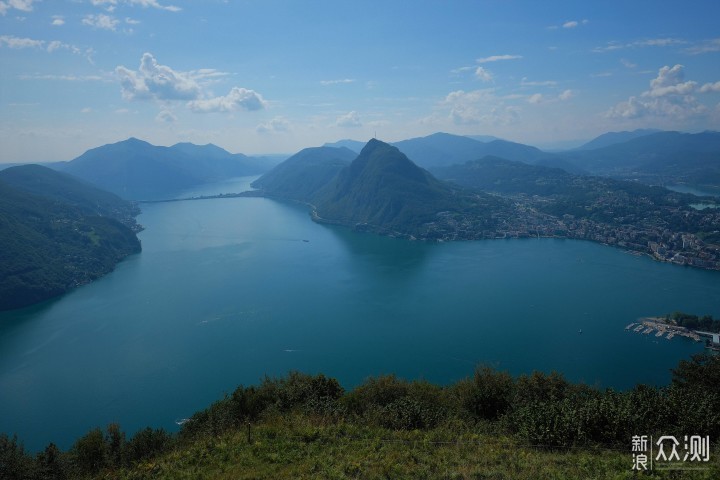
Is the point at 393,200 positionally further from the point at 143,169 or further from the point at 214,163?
the point at 214,163

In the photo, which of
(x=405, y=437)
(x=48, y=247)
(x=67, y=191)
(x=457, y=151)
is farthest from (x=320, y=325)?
(x=457, y=151)

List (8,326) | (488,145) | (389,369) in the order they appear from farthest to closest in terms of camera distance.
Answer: (488,145) → (8,326) → (389,369)

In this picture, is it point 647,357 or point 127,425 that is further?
point 647,357

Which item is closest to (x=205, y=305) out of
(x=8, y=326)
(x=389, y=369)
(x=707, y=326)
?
(x=8, y=326)

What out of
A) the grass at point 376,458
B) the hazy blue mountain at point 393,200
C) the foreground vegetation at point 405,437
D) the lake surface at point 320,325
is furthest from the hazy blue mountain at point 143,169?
the grass at point 376,458

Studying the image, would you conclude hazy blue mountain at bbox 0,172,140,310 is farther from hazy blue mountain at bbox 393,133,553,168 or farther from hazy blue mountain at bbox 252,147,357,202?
hazy blue mountain at bbox 393,133,553,168

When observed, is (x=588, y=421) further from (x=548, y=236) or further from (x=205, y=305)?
(x=548, y=236)

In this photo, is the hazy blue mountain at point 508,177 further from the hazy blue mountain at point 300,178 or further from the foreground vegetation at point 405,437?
the foreground vegetation at point 405,437
